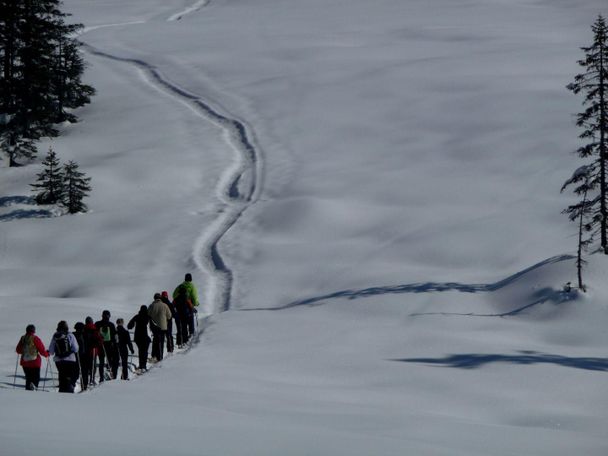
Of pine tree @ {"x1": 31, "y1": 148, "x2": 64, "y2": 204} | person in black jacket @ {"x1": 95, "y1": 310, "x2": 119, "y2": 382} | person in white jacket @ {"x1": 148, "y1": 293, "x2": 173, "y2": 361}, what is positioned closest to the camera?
person in black jacket @ {"x1": 95, "y1": 310, "x2": 119, "y2": 382}

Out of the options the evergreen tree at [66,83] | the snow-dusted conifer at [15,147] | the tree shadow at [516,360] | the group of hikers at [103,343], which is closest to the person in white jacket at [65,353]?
the group of hikers at [103,343]

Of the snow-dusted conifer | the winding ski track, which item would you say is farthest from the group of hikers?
the snow-dusted conifer

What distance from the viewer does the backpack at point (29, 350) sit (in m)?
15.3

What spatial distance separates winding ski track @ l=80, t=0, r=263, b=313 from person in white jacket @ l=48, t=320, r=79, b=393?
32.5 ft

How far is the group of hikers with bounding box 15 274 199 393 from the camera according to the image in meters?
15.4

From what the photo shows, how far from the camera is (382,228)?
3084cm

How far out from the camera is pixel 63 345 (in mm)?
15422

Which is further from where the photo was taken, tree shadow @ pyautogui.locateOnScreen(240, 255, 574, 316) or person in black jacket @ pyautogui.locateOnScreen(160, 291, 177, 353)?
tree shadow @ pyautogui.locateOnScreen(240, 255, 574, 316)

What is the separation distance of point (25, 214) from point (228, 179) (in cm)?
877

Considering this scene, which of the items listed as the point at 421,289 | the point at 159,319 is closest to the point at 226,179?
the point at 421,289

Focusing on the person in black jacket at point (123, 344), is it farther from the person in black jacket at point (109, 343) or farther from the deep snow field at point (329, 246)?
the deep snow field at point (329, 246)

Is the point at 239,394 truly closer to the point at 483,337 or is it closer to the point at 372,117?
the point at 483,337

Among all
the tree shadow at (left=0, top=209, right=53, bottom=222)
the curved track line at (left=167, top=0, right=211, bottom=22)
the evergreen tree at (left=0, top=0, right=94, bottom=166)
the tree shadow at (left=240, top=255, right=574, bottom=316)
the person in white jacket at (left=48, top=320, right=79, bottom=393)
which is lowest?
the person in white jacket at (left=48, top=320, right=79, bottom=393)

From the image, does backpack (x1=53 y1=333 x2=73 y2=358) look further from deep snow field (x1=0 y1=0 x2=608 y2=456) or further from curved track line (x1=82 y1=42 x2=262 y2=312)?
curved track line (x1=82 y1=42 x2=262 y2=312)
